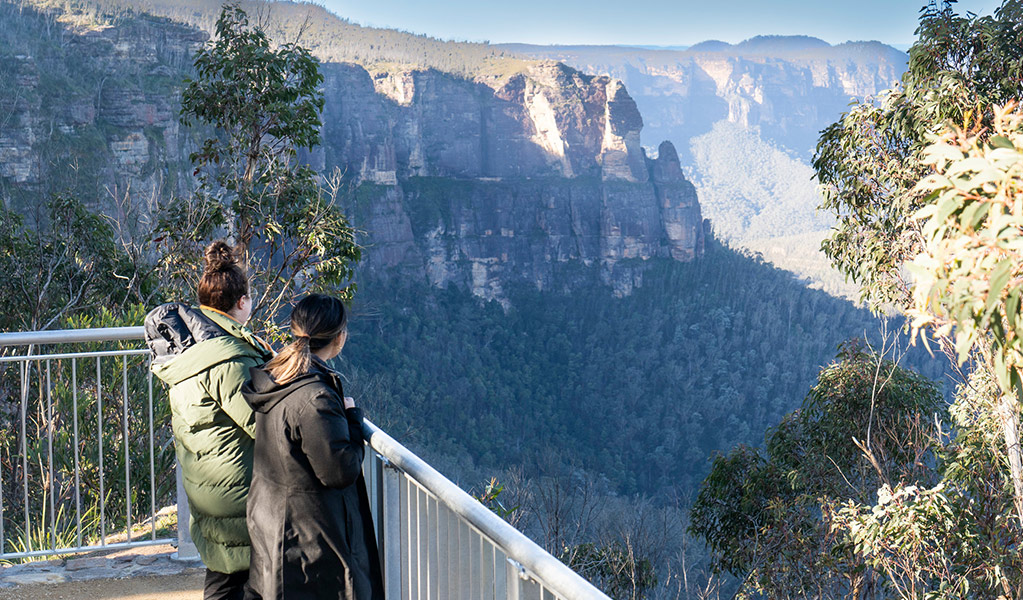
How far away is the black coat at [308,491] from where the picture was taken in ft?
6.53

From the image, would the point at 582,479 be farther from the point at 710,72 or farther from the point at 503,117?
the point at 710,72

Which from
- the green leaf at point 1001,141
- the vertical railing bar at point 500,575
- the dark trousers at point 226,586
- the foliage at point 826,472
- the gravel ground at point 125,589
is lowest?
the foliage at point 826,472

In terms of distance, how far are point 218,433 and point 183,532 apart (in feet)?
5.37

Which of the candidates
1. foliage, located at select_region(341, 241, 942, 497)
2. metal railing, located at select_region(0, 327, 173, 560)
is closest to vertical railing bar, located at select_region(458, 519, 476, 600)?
metal railing, located at select_region(0, 327, 173, 560)

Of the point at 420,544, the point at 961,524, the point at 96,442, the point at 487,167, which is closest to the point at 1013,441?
the point at 961,524

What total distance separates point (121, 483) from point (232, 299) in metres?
5.35

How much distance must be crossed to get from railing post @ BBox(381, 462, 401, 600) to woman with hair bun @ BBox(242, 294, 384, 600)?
9.5 inches

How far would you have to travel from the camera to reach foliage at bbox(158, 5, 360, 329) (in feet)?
25.8

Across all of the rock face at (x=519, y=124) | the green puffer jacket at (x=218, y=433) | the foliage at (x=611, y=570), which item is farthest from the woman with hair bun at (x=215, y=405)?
the rock face at (x=519, y=124)

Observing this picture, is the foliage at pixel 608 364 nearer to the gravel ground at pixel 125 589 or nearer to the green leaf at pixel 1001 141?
the gravel ground at pixel 125 589

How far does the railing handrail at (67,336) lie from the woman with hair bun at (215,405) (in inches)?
41.1

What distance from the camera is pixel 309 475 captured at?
6.69ft

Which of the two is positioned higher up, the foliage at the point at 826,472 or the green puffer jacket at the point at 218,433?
the green puffer jacket at the point at 218,433

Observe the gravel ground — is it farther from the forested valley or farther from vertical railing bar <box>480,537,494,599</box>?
vertical railing bar <box>480,537,494,599</box>
